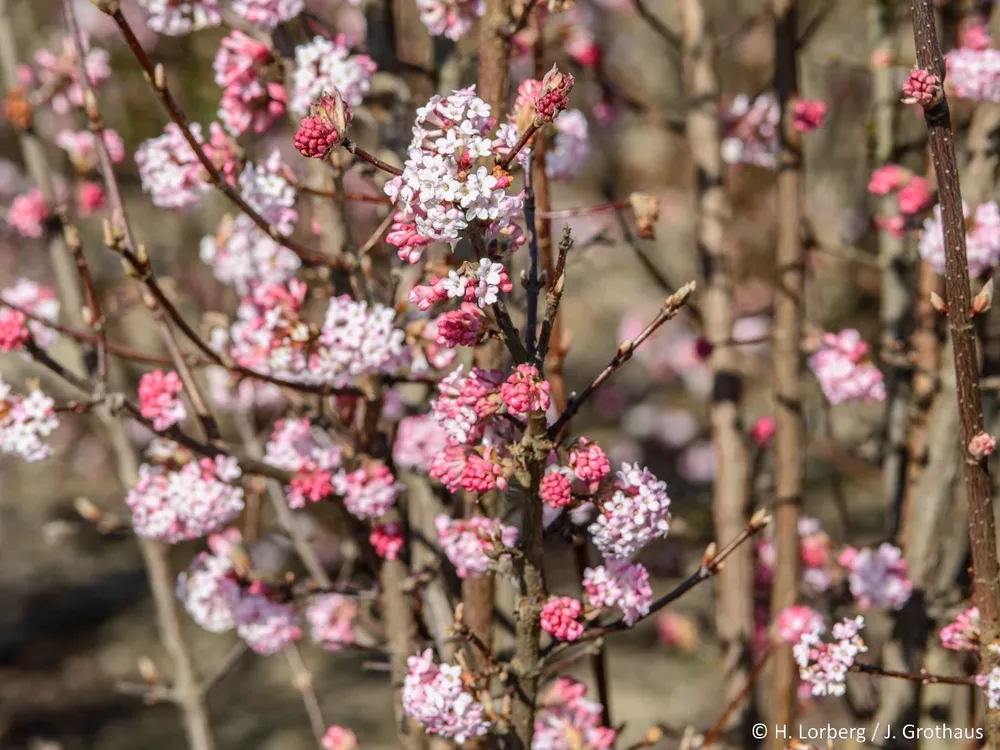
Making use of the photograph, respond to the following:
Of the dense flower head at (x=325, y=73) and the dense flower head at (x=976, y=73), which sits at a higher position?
the dense flower head at (x=976, y=73)

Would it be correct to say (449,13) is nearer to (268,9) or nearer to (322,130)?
(268,9)

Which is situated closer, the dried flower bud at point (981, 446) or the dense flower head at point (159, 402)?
the dried flower bud at point (981, 446)

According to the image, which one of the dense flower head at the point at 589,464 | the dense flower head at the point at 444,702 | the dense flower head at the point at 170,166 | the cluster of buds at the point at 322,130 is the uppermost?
the dense flower head at the point at 170,166

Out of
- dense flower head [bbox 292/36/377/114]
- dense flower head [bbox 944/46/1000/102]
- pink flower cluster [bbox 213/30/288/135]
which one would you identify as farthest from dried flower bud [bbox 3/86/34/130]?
dense flower head [bbox 944/46/1000/102]

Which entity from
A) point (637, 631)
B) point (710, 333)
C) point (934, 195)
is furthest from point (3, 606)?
point (934, 195)

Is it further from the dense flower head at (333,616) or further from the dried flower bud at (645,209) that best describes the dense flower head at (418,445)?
the dried flower bud at (645,209)

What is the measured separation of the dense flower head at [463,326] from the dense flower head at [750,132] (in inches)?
71.1

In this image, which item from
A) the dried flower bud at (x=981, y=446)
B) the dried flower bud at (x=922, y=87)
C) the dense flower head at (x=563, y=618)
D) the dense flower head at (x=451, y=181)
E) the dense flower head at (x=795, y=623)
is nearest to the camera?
the dense flower head at (x=451, y=181)

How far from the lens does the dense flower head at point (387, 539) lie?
2248mm

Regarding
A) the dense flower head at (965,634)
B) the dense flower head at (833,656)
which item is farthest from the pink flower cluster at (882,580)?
the dense flower head at (833,656)

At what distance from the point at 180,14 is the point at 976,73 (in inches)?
76.1

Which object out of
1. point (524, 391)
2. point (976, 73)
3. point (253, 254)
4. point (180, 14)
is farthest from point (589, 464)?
point (976, 73)

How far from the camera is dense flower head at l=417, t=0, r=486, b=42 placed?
7.04 feet

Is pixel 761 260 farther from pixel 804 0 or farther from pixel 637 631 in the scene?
pixel 637 631
